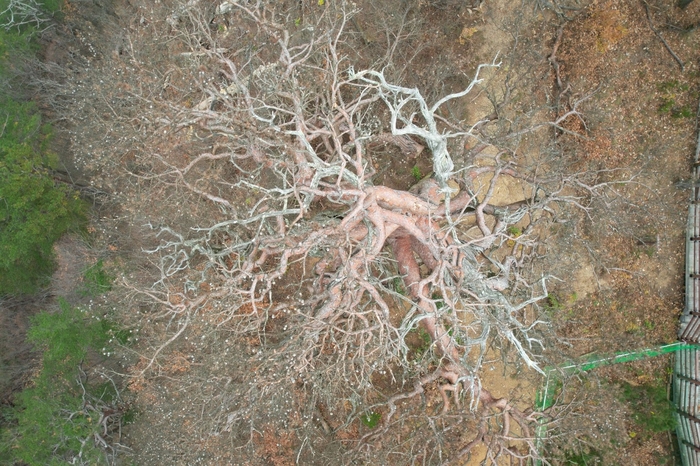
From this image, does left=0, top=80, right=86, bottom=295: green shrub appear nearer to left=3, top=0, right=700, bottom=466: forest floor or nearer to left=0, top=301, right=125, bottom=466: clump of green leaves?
left=3, top=0, right=700, bottom=466: forest floor

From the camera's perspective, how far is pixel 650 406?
387 inches

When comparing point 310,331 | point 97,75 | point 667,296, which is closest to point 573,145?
point 667,296

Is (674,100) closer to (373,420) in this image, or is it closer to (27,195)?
(373,420)

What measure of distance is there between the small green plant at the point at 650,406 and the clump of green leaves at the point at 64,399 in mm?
11560

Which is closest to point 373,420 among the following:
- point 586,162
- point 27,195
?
point 586,162

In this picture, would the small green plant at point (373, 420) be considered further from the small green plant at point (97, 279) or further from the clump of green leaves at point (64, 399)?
the small green plant at point (97, 279)

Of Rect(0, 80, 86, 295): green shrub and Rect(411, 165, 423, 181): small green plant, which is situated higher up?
Rect(0, 80, 86, 295): green shrub

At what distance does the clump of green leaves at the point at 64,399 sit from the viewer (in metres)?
10.2

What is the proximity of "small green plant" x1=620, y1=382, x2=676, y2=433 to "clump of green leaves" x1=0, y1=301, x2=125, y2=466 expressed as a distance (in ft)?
37.9

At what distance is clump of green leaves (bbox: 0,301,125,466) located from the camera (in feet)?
33.5

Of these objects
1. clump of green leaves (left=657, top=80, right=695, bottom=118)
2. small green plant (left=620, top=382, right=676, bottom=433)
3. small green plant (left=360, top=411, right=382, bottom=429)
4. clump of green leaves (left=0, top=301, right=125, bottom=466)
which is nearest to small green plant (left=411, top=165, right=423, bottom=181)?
clump of green leaves (left=657, top=80, right=695, bottom=118)

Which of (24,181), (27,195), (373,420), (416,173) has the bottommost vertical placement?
(373,420)

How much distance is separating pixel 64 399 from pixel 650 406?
1314 cm

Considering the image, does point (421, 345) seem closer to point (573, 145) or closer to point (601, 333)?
point (601, 333)
